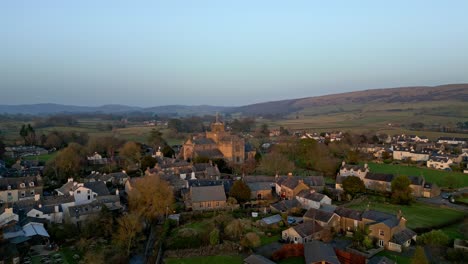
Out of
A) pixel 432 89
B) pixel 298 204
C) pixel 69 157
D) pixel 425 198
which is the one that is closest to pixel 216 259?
pixel 298 204

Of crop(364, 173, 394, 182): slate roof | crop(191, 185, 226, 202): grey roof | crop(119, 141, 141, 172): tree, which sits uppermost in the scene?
crop(119, 141, 141, 172): tree

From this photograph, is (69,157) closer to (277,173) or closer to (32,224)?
(32,224)

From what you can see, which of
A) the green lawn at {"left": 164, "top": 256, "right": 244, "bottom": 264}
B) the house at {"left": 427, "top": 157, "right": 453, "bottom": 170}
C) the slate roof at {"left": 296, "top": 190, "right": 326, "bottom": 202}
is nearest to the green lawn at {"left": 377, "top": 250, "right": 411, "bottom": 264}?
the slate roof at {"left": 296, "top": 190, "right": 326, "bottom": 202}

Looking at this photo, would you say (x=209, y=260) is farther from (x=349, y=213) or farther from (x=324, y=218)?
(x=349, y=213)

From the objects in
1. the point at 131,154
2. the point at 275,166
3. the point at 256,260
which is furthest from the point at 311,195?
the point at 131,154

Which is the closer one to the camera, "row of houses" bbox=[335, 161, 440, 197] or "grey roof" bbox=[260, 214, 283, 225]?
"grey roof" bbox=[260, 214, 283, 225]

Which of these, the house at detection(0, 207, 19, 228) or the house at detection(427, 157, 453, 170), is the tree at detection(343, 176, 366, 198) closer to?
the house at detection(427, 157, 453, 170)

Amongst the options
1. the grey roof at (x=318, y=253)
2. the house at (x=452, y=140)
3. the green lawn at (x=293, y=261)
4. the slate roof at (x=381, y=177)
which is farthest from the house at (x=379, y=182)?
the house at (x=452, y=140)
